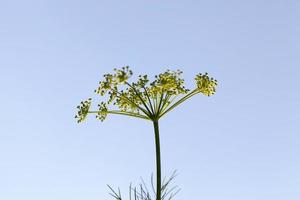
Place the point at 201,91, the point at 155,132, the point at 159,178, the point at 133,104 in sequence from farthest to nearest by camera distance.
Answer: the point at 201,91, the point at 133,104, the point at 155,132, the point at 159,178

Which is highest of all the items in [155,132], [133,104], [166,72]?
[166,72]

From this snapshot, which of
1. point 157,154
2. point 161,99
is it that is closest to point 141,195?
point 157,154

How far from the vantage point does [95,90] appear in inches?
331

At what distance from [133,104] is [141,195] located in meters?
1.43

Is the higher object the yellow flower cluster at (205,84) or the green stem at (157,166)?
the yellow flower cluster at (205,84)

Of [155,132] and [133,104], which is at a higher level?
[133,104]

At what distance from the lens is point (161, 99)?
842cm

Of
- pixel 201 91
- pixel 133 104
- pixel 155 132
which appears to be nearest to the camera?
pixel 155 132

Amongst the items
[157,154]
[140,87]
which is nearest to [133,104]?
[140,87]

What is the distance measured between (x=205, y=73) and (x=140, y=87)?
1.31 meters

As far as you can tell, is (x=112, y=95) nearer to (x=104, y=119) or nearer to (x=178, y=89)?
(x=104, y=119)

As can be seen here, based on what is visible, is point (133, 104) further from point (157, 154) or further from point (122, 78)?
point (157, 154)

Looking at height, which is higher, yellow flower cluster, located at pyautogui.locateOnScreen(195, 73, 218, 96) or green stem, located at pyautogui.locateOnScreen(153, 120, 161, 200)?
yellow flower cluster, located at pyautogui.locateOnScreen(195, 73, 218, 96)

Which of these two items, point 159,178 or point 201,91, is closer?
point 159,178
